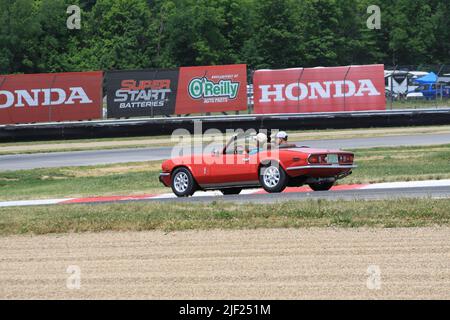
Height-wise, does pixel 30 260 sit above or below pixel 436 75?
below

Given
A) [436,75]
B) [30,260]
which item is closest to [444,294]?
[30,260]

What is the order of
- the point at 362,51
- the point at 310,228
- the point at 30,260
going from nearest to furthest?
the point at 30,260 < the point at 310,228 < the point at 362,51

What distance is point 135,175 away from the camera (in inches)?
939

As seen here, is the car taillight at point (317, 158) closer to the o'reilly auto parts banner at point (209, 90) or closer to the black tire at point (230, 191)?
the black tire at point (230, 191)

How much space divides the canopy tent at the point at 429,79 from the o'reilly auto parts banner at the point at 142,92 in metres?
9.21

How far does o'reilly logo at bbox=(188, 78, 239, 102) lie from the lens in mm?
35375

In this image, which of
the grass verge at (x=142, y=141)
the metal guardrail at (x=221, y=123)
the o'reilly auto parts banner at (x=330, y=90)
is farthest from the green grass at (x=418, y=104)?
the metal guardrail at (x=221, y=123)

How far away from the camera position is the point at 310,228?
12500mm

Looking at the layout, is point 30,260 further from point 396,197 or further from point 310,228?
point 396,197

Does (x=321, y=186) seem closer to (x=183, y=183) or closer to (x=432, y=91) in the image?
(x=183, y=183)

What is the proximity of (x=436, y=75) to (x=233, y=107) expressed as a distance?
325 inches

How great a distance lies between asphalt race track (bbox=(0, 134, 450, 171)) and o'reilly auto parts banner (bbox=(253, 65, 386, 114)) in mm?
3083
